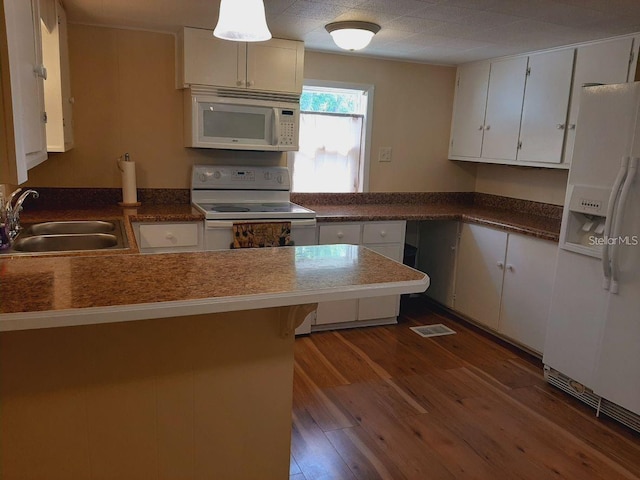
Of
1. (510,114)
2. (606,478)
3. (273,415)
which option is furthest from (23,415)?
(510,114)

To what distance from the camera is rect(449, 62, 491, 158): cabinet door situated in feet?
12.9

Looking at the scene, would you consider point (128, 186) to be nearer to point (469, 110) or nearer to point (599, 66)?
point (469, 110)

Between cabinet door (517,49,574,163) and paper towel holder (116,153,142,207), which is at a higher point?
cabinet door (517,49,574,163)

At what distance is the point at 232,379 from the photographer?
5.21ft

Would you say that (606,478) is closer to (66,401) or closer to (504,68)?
(66,401)

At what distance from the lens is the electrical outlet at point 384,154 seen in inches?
162

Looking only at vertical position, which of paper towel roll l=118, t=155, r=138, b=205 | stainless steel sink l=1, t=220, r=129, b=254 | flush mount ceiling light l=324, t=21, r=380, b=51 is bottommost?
stainless steel sink l=1, t=220, r=129, b=254

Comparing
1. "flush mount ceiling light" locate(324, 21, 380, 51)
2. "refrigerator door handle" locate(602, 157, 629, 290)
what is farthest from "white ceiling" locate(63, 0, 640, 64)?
"refrigerator door handle" locate(602, 157, 629, 290)

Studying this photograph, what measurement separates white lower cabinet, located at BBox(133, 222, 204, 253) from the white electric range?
0.24 feet

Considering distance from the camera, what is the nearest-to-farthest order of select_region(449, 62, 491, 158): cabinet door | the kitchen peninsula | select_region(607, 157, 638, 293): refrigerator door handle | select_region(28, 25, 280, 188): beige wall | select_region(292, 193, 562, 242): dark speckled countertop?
the kitchen peninsula < select_region(607, 157, 638, 293): refrigerator door handle < select_region(28, 25, 280, 188): beige wall < select_region(292, 193, 562, 242): dark speckled countertop < select_region(449, 62, 491, 158): cabinet door

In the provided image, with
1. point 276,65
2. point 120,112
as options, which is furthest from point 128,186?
point 276,65

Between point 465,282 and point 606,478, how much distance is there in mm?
1840

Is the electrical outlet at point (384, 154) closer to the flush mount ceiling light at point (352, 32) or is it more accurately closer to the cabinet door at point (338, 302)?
the cabinet door at point (338, 302)

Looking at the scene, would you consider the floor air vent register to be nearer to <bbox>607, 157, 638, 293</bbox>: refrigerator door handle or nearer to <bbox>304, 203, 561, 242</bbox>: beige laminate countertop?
<bbox>304, 203, 561, 242</bbox>: beige laminate countertop
